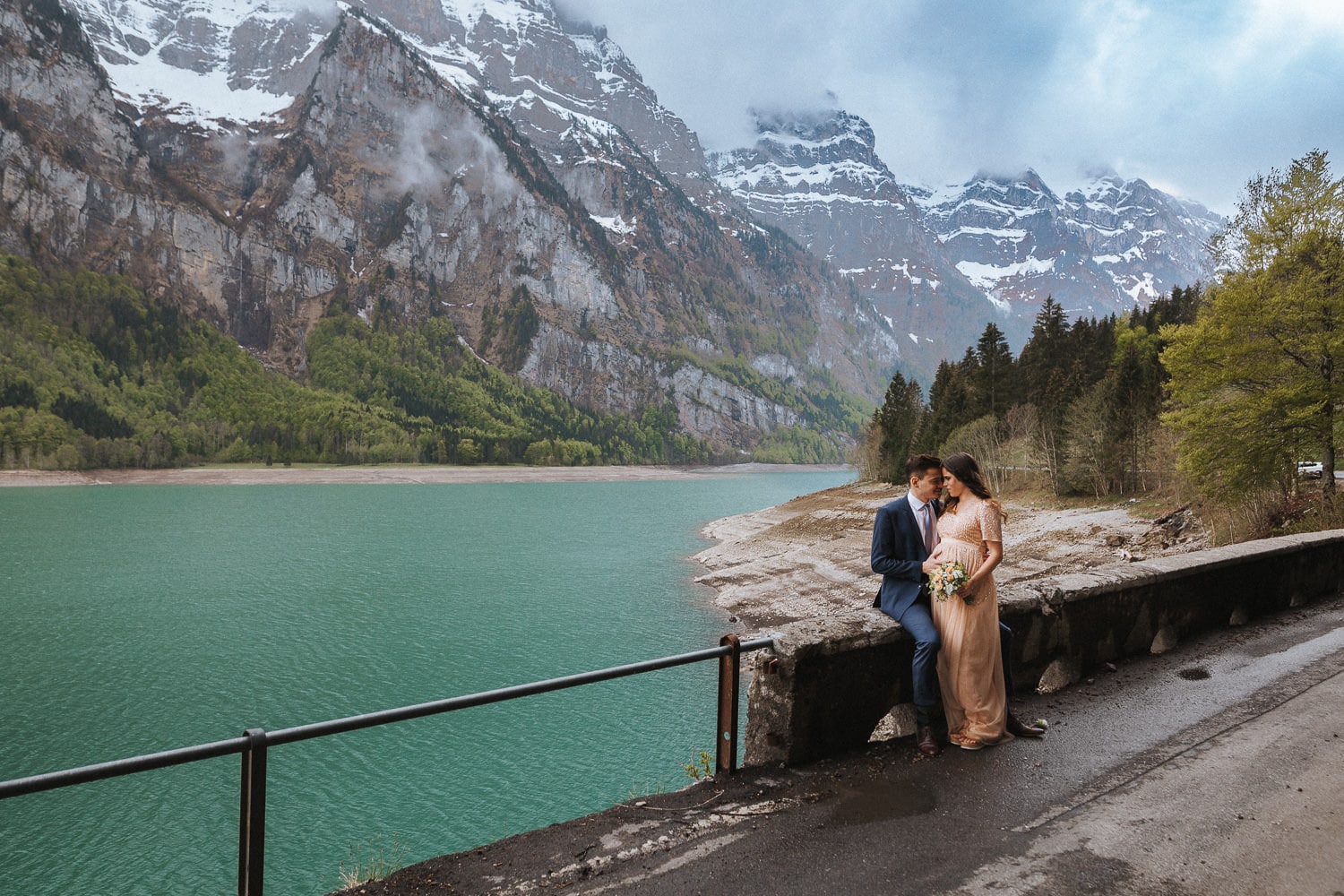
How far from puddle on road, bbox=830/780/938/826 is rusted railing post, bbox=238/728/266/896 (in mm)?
3444

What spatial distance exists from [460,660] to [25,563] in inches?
1234

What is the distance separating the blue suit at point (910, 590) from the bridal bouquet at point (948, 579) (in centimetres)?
19

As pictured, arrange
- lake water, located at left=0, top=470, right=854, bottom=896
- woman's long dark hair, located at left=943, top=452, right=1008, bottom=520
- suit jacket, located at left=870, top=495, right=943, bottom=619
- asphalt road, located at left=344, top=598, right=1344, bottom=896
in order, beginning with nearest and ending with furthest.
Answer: asphalt road, located at left=344, top=598, right=1344, bottom=896 < woman's long dark hair, located at left=943, top=452, right=1008, bottom=520 < suit jacket, located at left=870, top=495, right=943, bottom=619 < lake water, located at left=0, top=470, right=854, bottom=896

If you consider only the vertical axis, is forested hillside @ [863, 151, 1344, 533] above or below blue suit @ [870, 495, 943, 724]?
above

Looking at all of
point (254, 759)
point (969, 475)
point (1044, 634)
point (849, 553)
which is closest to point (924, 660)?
point (969, 475)

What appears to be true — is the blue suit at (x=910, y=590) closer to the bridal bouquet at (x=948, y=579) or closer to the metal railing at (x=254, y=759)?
the bridal bouquet at (x=948, y=579)

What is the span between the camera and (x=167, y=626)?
1051 inches

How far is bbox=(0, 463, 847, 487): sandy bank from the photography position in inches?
4129

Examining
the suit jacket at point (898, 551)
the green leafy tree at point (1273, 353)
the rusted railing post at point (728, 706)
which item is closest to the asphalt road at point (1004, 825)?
the rusted railing post at point (728, 706)

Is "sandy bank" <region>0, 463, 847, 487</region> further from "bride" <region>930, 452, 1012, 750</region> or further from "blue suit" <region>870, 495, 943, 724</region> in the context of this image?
"bride" <region>930, 452, 1012, 750</region>

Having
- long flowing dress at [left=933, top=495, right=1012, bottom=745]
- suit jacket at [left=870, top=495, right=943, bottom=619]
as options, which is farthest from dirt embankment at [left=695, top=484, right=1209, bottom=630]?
suit jacket at [left=870, top=495, right=943, bottom=619]

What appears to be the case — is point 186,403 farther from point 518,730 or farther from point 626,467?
point 518,730

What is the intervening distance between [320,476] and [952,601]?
5477 inches

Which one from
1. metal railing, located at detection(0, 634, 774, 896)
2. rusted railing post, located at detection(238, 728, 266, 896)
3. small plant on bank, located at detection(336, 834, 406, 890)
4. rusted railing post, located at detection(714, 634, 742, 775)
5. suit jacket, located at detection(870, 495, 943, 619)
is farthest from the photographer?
small plant on bank, located at detection(336, 834, 406, 890)
